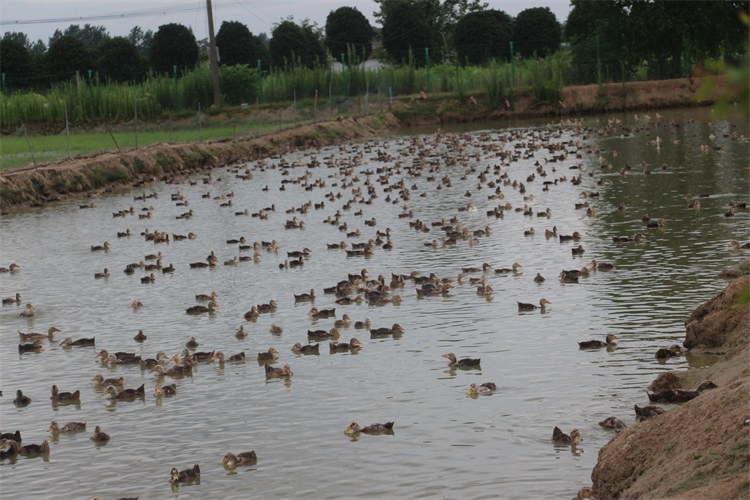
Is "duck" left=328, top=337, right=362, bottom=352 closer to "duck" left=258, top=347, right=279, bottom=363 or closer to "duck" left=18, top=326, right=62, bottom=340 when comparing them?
"duck" left=258, top=347, right=279, bottom=363

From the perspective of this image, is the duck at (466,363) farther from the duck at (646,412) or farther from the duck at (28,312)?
the duck at (28,312)

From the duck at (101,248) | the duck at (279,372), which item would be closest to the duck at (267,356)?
the duck at (279,372)

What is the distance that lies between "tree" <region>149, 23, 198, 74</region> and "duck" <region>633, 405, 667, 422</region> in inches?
2735

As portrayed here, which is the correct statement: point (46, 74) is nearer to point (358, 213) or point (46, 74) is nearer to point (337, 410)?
point (358, 213)

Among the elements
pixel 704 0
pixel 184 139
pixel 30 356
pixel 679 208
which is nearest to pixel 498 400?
pixel 30 356

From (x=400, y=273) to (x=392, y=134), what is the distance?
122 feet

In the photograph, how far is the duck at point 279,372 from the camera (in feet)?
44.2

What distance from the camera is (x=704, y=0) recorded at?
6569 cm

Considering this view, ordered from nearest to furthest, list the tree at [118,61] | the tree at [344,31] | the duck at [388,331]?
the duck at [388,331] → the tree at [118,61] → the tree at [344,31]

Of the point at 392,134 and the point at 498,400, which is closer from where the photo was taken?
the point at 498,400

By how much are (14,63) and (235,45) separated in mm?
15438

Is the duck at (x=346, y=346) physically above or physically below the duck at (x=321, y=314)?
below

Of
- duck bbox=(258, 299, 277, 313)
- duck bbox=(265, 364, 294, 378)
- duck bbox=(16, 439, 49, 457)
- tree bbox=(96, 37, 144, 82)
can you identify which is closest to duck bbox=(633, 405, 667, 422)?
duck bbox=(265, 364, 294, 378)

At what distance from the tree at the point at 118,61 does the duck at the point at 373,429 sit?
64605 mm
